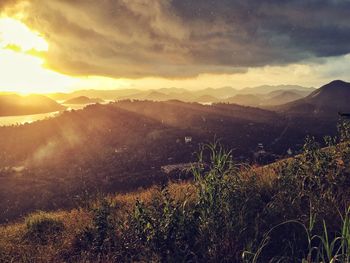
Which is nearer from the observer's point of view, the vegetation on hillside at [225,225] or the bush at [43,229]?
the vegetation on hillside at [225,225]

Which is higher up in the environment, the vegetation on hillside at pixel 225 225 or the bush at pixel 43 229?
the vegetation on hillside at pixel 225 225

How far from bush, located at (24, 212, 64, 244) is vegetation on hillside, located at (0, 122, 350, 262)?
8 centimetres

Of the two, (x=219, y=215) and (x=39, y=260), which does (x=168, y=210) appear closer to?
(x=219, y=215)

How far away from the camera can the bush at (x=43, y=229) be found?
8495mm

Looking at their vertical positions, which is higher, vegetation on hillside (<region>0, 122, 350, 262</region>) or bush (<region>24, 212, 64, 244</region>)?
vegetation on hillside (<region>0, 122, 350, 262</region>)

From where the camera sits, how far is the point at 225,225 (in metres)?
6.33

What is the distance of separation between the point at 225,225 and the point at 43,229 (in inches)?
224

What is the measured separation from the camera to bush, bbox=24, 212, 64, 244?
8495mm

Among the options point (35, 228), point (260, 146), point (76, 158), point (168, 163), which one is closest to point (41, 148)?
point (76, 158)

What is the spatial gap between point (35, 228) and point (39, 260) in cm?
314

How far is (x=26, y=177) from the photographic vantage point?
61.9 meters

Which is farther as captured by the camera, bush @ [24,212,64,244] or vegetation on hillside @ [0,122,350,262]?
bush @ [24,212,64,244]

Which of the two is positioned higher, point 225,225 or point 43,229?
point 225,225

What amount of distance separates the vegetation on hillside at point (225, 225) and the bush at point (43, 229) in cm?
8
